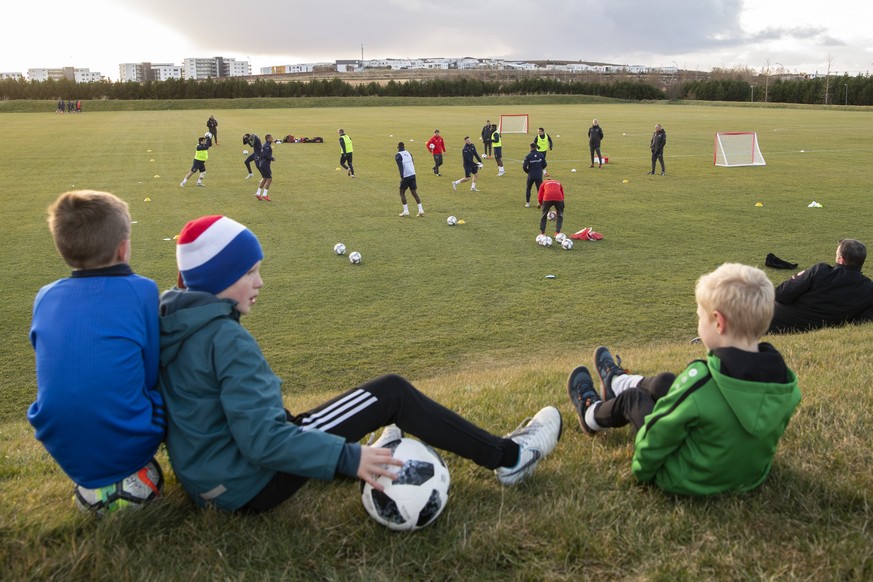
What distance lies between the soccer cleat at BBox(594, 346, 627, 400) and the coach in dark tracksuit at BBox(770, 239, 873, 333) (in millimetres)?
4927

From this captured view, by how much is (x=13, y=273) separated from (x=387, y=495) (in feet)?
39.9

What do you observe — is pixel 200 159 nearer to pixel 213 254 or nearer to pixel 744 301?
pixel 213 254

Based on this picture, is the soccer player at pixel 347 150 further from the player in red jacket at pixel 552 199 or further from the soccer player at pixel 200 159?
the player in red jacket at pixel 552 199

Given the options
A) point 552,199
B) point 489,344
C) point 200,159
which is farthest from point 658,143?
point 489,344

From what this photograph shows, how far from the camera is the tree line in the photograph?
89000 millimetres

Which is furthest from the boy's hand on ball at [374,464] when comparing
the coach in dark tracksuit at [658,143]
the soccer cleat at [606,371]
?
the coach in dark tracksuit at [658,143]

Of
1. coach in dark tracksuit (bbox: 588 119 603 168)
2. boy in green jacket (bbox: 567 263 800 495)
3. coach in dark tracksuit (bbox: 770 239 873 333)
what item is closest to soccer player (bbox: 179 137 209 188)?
coach in dark tracksuit (bbox: 588 119 603 168)

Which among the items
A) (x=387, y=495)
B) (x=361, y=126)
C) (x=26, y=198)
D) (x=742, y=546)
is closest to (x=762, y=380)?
(x=742, y=546)

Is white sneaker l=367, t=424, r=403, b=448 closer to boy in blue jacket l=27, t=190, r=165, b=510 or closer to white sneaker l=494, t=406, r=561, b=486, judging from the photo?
white sneaker l=494, t=406, r=561, b=486

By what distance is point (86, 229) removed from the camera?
113 inches

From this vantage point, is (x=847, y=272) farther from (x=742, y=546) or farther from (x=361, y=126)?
A: (x=361, y=126)

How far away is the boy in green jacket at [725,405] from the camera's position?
2.93 m

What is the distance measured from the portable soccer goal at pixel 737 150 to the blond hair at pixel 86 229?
27557mm

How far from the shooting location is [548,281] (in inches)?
467
